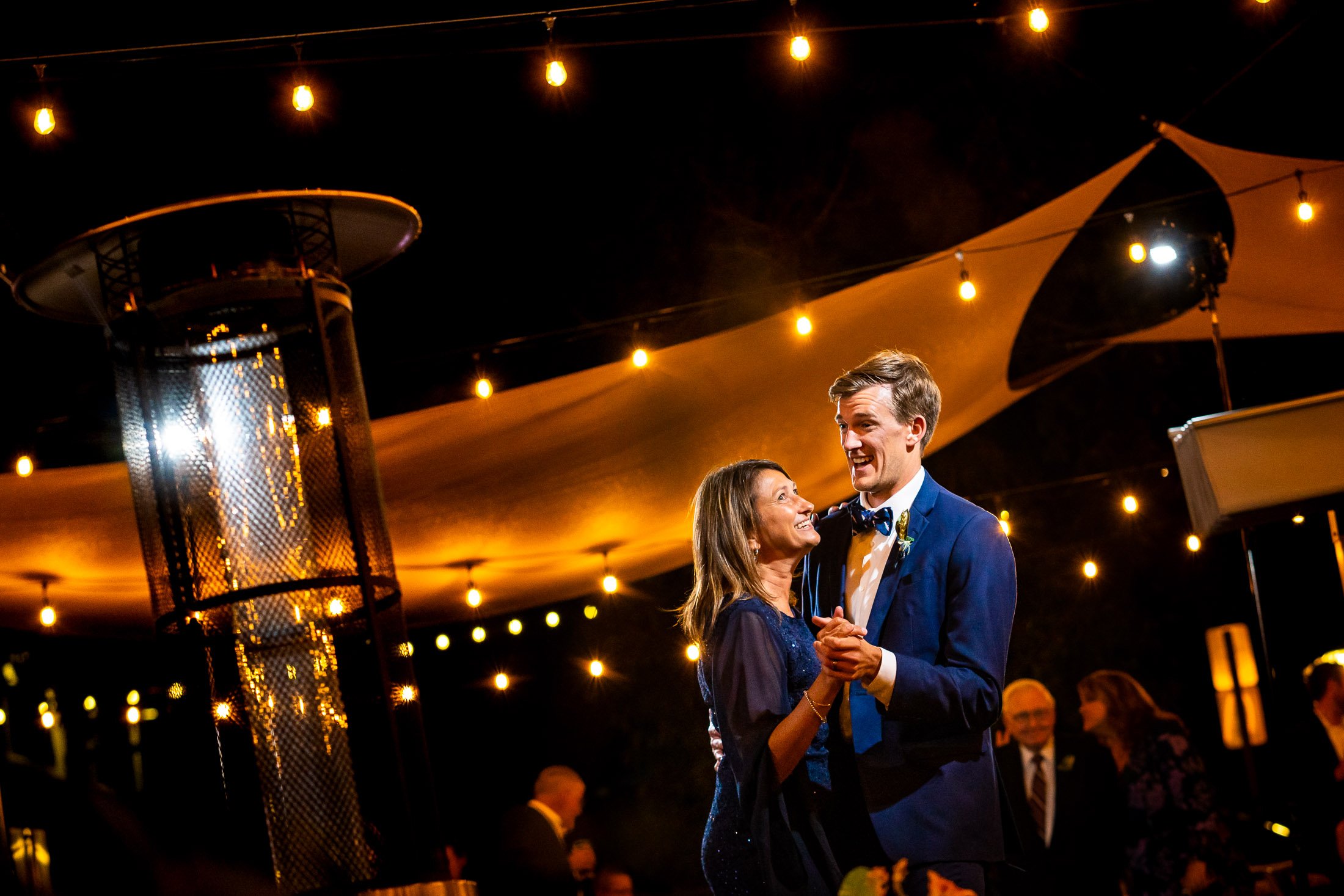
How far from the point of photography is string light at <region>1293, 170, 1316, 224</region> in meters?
4.79

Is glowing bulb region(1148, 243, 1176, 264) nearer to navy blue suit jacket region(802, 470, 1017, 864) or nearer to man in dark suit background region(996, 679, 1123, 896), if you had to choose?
man in dark suit background region(996, 679, 1123, 896)

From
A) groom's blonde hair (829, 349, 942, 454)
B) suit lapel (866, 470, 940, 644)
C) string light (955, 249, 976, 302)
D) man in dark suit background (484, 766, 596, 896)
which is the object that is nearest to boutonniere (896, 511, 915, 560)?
suit lapel (866, 470, 940, 644)

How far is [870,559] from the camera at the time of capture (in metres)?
2.01

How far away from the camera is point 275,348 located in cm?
281

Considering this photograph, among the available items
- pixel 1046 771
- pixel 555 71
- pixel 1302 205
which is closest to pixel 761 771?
pixel 555 71

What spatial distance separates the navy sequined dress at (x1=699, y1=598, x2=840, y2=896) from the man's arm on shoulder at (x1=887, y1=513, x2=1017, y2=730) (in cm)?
22

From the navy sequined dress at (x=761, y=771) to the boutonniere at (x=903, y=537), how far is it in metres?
0.22

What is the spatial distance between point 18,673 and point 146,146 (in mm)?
3411

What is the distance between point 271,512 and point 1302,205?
159 inches

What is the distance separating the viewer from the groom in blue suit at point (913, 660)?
1.82 m

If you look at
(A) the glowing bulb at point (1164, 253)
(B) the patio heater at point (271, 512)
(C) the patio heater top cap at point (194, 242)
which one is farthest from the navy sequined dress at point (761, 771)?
(A) the glowing bulb at point (1164, 253)

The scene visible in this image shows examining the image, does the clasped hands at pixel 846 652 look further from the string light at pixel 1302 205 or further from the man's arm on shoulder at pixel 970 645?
the string light at pixel 1302 205

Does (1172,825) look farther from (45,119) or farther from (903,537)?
(45,119)

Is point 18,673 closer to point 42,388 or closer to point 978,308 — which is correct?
point 42,388
